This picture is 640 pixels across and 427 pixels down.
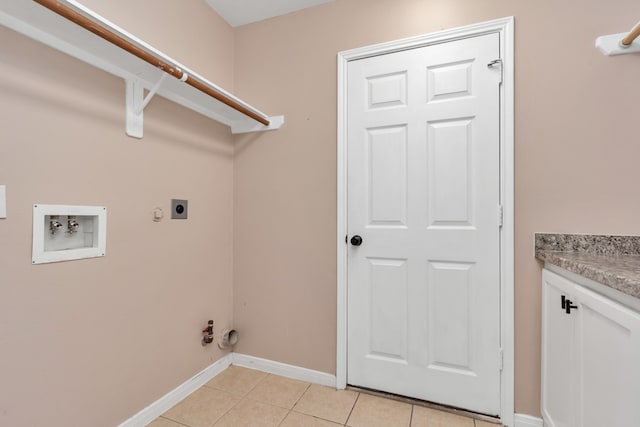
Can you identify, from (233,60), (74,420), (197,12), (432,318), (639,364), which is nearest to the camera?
(639,364)

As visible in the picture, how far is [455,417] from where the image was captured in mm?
1519

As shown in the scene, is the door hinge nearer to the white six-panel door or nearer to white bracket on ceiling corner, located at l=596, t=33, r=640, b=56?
the white six-panel door

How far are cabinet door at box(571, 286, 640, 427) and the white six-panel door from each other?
1.60ft

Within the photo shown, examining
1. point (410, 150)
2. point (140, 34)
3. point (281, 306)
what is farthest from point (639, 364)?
point (140, 34)

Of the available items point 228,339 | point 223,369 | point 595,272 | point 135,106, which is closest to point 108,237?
point 135,106

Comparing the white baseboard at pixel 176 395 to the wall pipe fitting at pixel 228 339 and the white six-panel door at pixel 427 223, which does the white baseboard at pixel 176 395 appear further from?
the white six-panel door at pixel 427 223

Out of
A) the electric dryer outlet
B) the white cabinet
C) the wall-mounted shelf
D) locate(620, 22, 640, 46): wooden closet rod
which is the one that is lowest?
A: the white cabinet

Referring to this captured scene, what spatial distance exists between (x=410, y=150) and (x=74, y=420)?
1989 mm

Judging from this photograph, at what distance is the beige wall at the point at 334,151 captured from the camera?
4.42 feet

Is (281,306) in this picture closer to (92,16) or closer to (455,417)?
(455,417)

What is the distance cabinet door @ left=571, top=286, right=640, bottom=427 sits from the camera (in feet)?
2.50

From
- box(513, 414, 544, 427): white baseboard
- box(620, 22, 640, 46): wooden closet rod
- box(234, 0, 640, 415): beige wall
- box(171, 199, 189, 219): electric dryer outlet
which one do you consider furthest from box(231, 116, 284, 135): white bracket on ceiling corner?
box(513, 414, 544, 427): white baseboard

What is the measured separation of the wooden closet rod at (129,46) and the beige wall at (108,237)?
0.29m

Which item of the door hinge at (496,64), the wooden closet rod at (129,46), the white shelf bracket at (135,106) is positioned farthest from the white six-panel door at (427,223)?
the white shelf bracket at (135,106)
